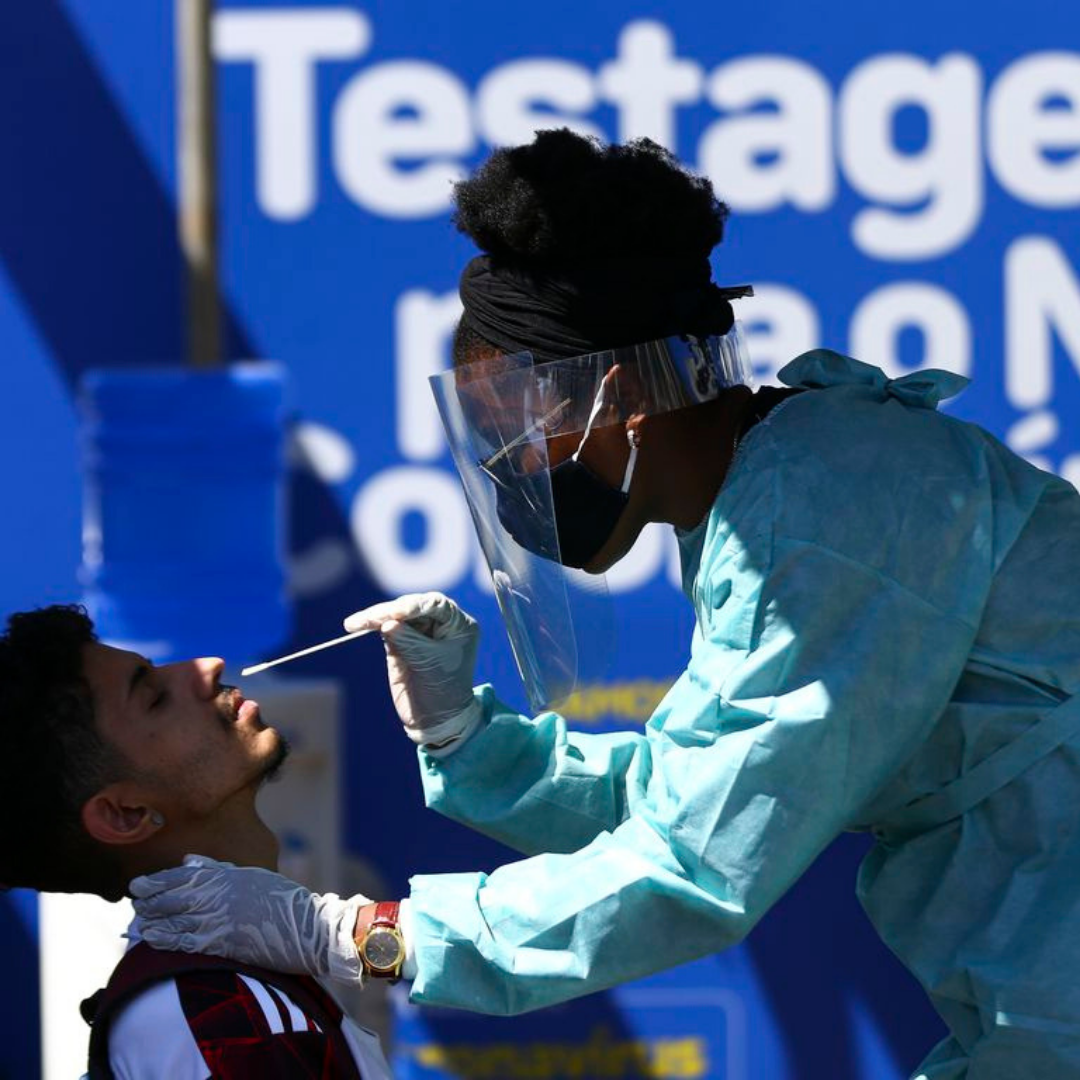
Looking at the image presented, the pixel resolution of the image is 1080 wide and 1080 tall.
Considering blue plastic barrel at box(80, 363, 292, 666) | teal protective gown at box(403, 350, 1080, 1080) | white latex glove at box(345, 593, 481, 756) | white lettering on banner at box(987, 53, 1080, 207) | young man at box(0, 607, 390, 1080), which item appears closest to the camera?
teal protective gown at box(403, 350, 1080, 1080)

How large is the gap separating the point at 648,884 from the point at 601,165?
0.76 meters

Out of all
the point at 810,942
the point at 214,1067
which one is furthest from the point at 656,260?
the point at 810,942

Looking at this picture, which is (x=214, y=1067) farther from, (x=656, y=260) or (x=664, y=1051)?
(x=664, y=1051)

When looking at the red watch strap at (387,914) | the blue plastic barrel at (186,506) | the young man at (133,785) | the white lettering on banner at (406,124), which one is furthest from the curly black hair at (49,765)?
the white lettering on banner at (406,124)

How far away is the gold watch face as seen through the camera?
1847mm

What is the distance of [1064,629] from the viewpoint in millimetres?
1920

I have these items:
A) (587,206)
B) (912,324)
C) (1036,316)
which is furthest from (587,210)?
(1036,316)

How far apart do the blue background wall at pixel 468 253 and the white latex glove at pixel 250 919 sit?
199 centimetres

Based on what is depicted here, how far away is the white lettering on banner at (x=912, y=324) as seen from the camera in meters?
3.90

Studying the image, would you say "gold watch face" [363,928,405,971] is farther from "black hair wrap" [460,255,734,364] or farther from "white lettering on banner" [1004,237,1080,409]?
"white lettering on banner" [1004,237,1080,409]

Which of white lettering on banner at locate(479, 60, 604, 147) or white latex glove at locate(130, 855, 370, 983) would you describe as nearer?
white latex glove at locate(130, 855, 370, 983)

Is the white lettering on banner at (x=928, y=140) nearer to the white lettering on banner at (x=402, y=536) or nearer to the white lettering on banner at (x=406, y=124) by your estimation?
the white lettering on banner at (x=406, y=124)

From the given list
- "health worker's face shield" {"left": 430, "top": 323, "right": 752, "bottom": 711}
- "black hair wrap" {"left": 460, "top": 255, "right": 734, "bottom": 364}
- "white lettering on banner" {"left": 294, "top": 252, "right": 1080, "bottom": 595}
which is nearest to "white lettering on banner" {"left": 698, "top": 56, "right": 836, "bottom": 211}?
"white lettering on banner" {"left": 294, "top": 252, "right": 1080, "bottom": 595}

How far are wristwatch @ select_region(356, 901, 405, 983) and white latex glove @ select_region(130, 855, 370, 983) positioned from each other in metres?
0.01
